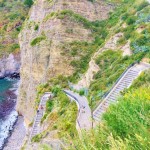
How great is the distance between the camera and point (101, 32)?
191 ft

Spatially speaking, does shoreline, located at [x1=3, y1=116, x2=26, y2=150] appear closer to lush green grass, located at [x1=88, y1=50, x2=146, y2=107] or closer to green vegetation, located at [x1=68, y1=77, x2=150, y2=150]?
lush green grass, located at [x1=88, y1=50, x2=146, y2=107]

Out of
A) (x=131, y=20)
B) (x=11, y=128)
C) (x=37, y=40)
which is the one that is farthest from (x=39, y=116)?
(x=11, y=128)

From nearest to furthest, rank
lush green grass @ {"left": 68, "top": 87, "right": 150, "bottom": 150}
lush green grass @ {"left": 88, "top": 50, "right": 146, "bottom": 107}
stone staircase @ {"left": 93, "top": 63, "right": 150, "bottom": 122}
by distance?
lush green grass @ {"left": 68, "top": 87, "right": 150, "bottom": 150}, stone staircase @ {"left": 93, "top": 63, "right": 150, "bottom": 122}, lush green grass @ {"left": 88, "top": 50, "right": 146, "bottom": 107}

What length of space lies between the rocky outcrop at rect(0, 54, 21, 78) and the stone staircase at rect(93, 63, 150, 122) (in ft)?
230

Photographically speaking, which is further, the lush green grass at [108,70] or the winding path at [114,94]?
the lush green grass at [108,70]

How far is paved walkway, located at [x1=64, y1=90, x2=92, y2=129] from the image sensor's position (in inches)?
1291

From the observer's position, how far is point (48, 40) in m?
60.0

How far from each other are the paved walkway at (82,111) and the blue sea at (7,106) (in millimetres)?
22759

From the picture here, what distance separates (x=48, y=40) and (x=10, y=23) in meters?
62.6

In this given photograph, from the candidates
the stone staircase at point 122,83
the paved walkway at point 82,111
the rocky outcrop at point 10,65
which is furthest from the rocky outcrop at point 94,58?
the rocky outcrop at point 10,65

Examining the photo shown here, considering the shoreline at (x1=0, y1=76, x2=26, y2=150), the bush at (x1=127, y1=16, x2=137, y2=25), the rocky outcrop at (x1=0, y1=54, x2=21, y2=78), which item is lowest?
the rocky outcrop at (x1=0, y1=54, x2=21, y2=78)

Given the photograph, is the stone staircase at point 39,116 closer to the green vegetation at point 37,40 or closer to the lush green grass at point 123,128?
the green vegetation at point 37,40

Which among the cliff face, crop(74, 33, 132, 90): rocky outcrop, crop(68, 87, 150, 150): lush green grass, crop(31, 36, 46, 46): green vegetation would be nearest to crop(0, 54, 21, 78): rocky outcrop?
the cliff face

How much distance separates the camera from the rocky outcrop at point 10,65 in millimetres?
104875
